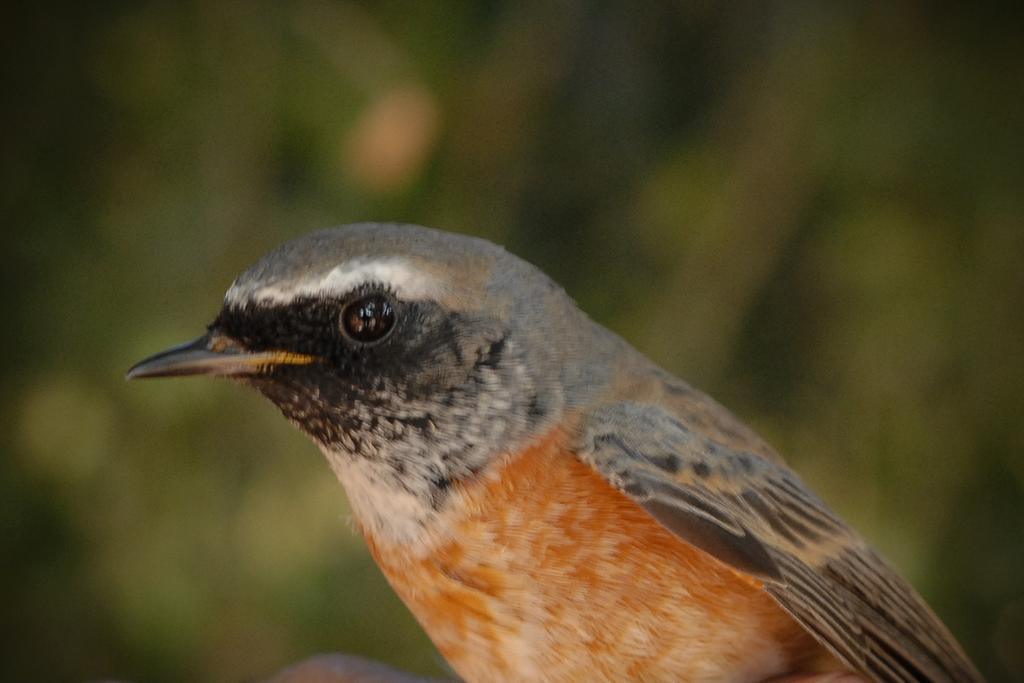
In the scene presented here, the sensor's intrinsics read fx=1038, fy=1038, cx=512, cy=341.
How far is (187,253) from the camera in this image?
2766 mm

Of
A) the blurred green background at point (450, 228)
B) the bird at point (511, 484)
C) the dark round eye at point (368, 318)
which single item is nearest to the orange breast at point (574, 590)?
the bird at point (511, 484)

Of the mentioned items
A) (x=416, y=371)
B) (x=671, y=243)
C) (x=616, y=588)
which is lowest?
(x=616, y=588)

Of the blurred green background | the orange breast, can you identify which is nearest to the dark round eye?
the orange breast

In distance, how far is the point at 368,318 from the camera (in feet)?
4.72

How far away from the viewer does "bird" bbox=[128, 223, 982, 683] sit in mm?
1385

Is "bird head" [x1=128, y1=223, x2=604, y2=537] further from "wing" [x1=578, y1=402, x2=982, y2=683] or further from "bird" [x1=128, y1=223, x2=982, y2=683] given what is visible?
"wing" [x1=578, y1=402, x2=982, y2=683]

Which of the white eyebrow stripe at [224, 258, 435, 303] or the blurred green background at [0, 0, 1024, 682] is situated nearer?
the white eyebrow stripe at [224, 258, 435, 303]

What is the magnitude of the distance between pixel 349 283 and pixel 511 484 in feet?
1.16

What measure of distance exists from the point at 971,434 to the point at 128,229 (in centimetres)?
238

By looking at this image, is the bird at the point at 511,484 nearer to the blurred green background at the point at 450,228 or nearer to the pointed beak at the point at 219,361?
the pointed beak at the point at 219,361

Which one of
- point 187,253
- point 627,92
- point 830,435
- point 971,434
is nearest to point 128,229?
point 187,253

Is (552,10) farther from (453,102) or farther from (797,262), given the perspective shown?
(797,262)

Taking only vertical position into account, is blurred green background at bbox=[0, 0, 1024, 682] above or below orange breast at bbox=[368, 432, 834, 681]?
above

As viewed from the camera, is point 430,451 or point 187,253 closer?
point 430,451
